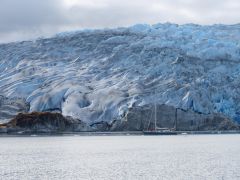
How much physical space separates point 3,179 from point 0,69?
110 m

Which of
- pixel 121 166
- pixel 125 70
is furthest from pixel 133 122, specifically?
pixel 121 166

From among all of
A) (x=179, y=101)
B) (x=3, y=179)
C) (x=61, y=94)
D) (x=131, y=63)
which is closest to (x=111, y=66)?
(x=131, y=63)

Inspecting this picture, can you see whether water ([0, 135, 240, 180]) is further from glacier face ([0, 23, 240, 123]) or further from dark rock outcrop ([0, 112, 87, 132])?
glacier face ([0, 23, 240, 123])

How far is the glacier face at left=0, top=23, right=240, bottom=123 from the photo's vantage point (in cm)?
11488

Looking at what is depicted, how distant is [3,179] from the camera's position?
39.6 meters

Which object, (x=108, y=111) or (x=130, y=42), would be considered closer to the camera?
(x=108, y=111)

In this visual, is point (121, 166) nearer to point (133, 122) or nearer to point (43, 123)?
point (43, 123)

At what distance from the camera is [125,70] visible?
131375 millimetres

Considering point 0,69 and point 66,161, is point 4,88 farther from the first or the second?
point 66,161

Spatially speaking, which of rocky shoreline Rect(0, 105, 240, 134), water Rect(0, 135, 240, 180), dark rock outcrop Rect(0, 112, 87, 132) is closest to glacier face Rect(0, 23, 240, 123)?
rocky shoreline Rect(0, 105, 240, 134)

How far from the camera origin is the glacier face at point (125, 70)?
114875 millimetres

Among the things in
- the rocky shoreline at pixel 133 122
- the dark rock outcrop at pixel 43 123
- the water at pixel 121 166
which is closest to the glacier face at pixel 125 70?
the rocky shoreline at pixel 133 122

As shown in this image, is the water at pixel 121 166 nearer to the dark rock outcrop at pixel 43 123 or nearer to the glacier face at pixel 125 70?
the dark rock outcrop at pixel 43 123

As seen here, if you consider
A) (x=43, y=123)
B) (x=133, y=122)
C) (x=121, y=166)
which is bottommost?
(x=121, y=166)
